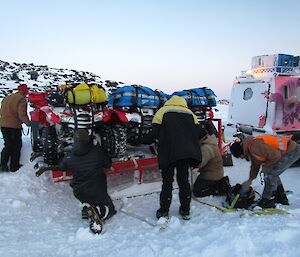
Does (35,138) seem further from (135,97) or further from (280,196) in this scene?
(280,196)

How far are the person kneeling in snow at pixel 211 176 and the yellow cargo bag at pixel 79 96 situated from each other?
189 cm

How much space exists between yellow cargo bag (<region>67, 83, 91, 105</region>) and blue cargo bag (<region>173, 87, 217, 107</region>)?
177 cm

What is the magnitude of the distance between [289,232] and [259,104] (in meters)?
5.09

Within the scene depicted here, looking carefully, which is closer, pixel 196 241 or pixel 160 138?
pixel 196 241

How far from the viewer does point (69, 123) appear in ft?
16.9

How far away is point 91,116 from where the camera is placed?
5.12 m

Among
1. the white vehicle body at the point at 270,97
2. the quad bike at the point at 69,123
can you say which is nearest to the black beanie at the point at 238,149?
the quad bike at the point at 69,123

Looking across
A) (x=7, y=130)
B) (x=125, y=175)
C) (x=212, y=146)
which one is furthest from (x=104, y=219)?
(x=7, y=130)

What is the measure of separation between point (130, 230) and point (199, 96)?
290 centimetres

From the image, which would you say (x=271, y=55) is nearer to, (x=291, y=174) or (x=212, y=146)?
(x=291, y=174)

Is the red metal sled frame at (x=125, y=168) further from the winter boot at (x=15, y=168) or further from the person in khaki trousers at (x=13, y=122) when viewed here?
the person in khaki trousers at (x=13, y=122)

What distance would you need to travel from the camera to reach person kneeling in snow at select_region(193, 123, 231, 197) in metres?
5.37

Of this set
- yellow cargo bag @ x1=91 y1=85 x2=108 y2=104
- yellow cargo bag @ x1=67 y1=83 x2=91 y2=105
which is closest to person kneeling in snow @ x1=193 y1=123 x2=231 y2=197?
yellow cargo bag @ x1=91 y1=85 x2=108 y2=104

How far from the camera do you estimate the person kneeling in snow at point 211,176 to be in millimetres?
5371
